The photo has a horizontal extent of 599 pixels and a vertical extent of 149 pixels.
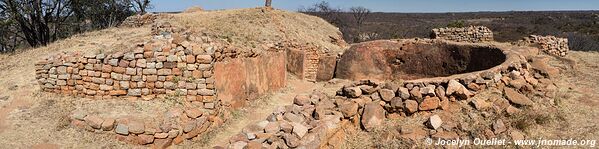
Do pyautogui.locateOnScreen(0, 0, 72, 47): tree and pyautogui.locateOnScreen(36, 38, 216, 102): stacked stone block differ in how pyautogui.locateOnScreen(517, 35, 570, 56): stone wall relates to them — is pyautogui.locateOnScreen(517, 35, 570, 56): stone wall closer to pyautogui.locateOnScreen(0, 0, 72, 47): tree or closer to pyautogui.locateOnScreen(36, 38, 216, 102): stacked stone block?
pyautogui.locateOnScreen(36, 38, 216, 102): stacked stone block

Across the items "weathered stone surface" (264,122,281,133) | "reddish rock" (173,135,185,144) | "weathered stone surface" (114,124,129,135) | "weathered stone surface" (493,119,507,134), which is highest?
"weathered stone surface" (264,122,281,133)

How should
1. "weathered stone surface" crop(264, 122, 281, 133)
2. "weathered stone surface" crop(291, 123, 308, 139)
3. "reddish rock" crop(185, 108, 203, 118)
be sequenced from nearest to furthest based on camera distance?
1. "weathered stone surface" crop(291, 123, 308, 139)
2. "weathered stone surface" crop(264, 122, 281, 133)
3. "reddish rock" crop(185, 108, 203, 118)

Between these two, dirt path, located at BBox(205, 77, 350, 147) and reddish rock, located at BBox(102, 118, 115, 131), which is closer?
reddish rock, located at BBox(102, 118, 115, 131)

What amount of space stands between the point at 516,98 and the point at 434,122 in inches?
57.7

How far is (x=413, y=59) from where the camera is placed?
35.4 feet

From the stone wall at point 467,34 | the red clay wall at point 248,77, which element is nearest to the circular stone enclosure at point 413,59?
the red clay wall at point 248,77

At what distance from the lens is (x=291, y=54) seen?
13.2 meters

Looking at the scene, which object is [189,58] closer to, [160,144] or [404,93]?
[160,144]

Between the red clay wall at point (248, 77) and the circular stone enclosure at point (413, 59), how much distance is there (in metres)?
1.80

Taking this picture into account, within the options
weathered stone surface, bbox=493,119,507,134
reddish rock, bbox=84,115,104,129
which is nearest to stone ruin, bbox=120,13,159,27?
reddish rock, bbox=84,115,104,129

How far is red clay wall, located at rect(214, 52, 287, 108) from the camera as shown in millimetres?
8438

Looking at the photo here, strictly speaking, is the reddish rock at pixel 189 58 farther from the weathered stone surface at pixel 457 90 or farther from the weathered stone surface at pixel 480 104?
the weathered stone surface at pixel 480 104

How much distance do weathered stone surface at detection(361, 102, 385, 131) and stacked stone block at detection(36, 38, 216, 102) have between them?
3214mm

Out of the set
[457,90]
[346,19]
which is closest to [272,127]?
[457,90]
